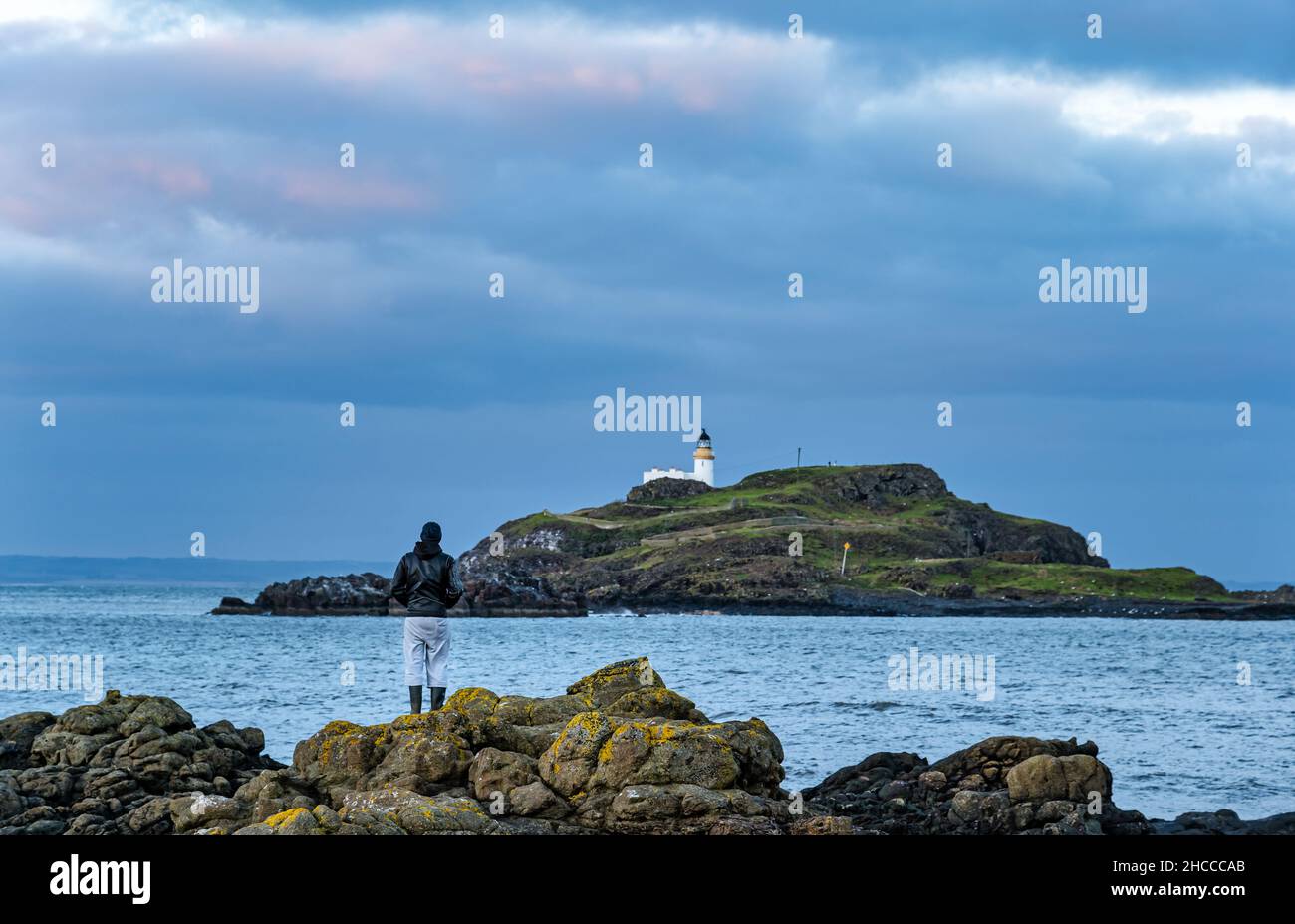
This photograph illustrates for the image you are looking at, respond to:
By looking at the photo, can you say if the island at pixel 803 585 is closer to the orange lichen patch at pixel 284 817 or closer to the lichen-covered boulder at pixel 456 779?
the lichen-covered boulder at pixel 456 779

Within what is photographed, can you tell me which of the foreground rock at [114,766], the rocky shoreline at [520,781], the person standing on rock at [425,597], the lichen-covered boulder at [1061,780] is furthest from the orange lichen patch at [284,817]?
the lichen-covered boulder at [1061,780]

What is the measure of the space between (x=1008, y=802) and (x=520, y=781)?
26.0 feet

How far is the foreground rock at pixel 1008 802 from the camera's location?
20.2m

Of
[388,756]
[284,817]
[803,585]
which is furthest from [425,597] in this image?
[803,585]

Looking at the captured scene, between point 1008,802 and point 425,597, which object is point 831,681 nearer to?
point 1008,802

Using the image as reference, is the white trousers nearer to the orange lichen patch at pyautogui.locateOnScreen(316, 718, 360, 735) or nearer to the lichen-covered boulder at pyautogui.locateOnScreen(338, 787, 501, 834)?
the orange lichen patch at pyautogui.locateOnScreen(316, 718, 360, 735)

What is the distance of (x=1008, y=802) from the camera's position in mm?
20766

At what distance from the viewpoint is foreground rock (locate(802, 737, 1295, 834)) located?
20172mm

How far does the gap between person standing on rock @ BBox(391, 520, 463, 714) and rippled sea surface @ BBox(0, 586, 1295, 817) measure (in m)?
12.4

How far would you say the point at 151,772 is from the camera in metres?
20.4

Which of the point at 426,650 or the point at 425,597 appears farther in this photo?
the point at 426,650

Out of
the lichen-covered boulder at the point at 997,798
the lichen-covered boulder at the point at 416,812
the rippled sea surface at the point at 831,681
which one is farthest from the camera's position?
the rippled sea surface at the point at 831,681
